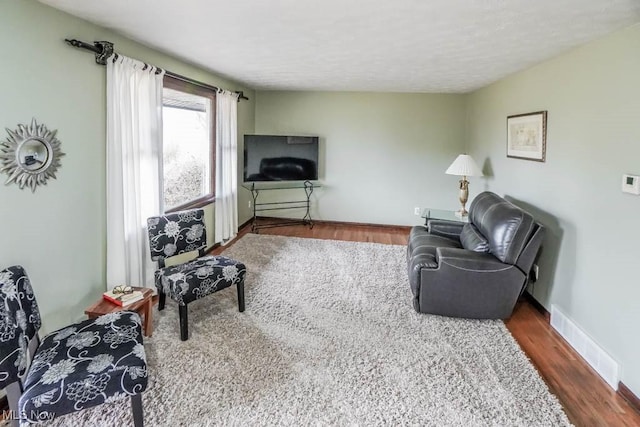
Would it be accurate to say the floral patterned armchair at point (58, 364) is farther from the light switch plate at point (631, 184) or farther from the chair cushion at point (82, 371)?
the light switch plate at point (631, 184)

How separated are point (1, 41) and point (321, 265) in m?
3.31

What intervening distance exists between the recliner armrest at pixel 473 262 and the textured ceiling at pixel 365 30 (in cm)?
165

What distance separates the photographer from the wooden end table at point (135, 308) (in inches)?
93.9

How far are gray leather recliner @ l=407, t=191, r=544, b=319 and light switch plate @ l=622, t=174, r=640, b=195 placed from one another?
705 millimetres

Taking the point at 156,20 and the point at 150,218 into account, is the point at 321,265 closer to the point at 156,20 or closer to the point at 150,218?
the point at 150,218

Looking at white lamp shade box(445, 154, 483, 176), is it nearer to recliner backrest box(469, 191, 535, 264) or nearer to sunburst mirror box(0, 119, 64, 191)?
recliner backrest box(469, 191, 535, 264)

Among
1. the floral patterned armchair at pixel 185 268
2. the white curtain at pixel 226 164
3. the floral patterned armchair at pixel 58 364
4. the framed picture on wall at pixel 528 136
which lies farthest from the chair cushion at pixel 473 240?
the white curtain at pixel 226 164

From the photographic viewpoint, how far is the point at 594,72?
2.61 meters

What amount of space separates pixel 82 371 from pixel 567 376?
277 centimetres

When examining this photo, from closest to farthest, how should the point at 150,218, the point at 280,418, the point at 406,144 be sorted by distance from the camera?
the point at 280,418, the point at 150,218, the point at 406,144

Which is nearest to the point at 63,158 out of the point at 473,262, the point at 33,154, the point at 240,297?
the point at 33,154

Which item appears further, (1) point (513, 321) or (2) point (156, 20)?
(1) point (513, 321)

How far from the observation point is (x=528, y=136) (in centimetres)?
362

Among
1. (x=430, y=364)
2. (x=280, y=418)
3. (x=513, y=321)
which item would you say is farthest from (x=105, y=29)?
(x=513, y=321)
